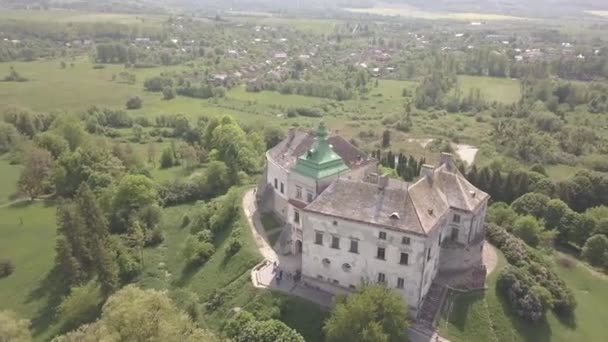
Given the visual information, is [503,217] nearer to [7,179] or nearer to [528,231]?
[528,231]

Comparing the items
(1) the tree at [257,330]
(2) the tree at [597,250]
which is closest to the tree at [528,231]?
(2) the tree at [597,250]

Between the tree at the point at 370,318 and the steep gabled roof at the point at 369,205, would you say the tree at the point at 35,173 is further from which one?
the tree at the point at 370,318

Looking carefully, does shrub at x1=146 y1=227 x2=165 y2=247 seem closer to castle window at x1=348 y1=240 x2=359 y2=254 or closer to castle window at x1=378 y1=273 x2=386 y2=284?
castle window at x1=348 y1=240 x2=359 y2=254

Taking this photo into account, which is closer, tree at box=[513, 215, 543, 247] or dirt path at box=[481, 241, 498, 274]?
dirt path at box=[481, 241, 498, 274]

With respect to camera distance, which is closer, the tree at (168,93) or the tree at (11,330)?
the tree at (11,330)

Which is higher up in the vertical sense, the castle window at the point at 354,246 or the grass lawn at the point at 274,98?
the castle window at the point at 354,246

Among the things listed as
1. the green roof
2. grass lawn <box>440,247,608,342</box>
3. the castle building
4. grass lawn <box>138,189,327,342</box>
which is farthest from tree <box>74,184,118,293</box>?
grass lawn <box>440,247,608,342</box>

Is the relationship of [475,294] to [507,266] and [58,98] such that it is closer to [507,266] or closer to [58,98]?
[507,266]

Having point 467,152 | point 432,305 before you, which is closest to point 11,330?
point 432,305
